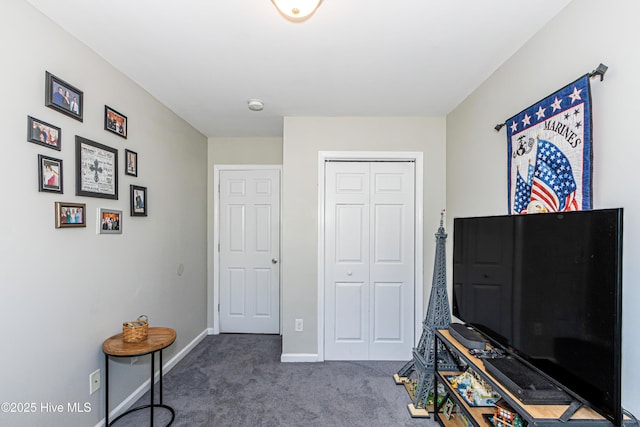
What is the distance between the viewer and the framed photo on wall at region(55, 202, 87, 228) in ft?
5.48

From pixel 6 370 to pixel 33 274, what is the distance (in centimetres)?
43

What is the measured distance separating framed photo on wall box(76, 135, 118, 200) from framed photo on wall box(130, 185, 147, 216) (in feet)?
0.65

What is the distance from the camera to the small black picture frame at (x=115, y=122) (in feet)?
6.72

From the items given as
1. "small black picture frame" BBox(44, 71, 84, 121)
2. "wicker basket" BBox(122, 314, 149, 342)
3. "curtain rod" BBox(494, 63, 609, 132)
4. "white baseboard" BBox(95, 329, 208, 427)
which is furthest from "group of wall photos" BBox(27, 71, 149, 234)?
"curtain rod" BBox(494, 63, 609, 132)

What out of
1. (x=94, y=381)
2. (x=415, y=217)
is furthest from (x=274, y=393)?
(x=415, y=217)

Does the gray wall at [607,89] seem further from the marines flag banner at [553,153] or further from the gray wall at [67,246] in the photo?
the gray wall at [67,246]

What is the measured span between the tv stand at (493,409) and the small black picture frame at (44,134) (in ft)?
8.13

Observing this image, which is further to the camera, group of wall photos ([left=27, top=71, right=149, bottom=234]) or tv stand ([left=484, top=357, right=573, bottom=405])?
group of wall photos ([left=27, top=71, right=149, bottom=234])

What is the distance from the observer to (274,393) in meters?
2.52

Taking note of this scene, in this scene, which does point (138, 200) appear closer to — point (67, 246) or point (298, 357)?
point (67, 246)

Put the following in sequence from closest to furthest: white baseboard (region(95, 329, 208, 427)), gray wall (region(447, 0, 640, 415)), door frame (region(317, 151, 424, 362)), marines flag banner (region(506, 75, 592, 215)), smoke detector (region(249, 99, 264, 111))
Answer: gray wall (region(447, 0, 640, 415)) < marines flag banner (region(506, 75, 592, 215)) < white baseboard (region(95, 329, 208, 427)) < smoke detector (region(249, 99, 264, 111)) < door frame (region(317, 151, 424, 362))

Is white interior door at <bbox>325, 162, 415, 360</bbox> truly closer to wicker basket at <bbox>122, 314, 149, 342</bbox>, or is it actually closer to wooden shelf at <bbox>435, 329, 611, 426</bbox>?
wooden shelf at <bbox>435, 329, 611, 426</bbox>

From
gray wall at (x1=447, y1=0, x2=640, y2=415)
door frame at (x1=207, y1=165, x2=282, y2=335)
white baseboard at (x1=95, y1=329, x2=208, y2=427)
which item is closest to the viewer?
gray wall at (x1=447, y1=0, x2=640, y2=415)

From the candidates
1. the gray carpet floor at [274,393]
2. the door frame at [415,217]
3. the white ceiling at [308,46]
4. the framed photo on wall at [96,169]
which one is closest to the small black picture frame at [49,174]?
the framed photo on wall at [96,169]
